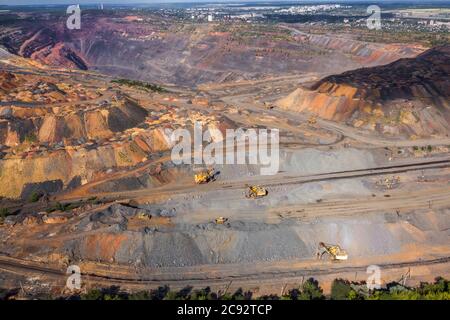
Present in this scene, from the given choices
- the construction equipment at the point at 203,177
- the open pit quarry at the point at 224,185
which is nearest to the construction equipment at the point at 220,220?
the open pit quarry at the point at 224,185

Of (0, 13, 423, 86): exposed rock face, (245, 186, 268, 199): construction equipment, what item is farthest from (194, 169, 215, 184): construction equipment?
(0, 13, 423, 86): exposed rock face

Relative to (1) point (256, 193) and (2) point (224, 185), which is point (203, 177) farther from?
(1) point (256, 193)

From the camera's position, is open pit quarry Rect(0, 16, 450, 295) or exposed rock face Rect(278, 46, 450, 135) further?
exposed rock face Rect(278, 46, 450, 135)

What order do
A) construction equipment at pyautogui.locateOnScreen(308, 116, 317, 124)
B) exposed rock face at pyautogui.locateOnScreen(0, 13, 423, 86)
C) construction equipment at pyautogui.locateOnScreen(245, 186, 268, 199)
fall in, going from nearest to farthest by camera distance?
1. construction equipment at pyautogui.locateOnScreen(245, 186, 268, 199)
2. construction equipment at pyautogui.locateOnScreen(308, 116, 317, 124)
3. exposed rock face at pyautogui.locateOnScreen(0, 13, 423, 86)

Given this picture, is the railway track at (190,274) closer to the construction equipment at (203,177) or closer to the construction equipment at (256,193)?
the construction equipment at (256,193)

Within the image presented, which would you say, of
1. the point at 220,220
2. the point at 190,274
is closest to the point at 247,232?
the point at 220,220

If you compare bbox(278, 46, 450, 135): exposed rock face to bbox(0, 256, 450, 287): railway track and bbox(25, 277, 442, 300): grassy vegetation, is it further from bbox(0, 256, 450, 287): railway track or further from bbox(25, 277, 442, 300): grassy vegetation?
bbox(25, 277, 442, 300): grassy vegetation
